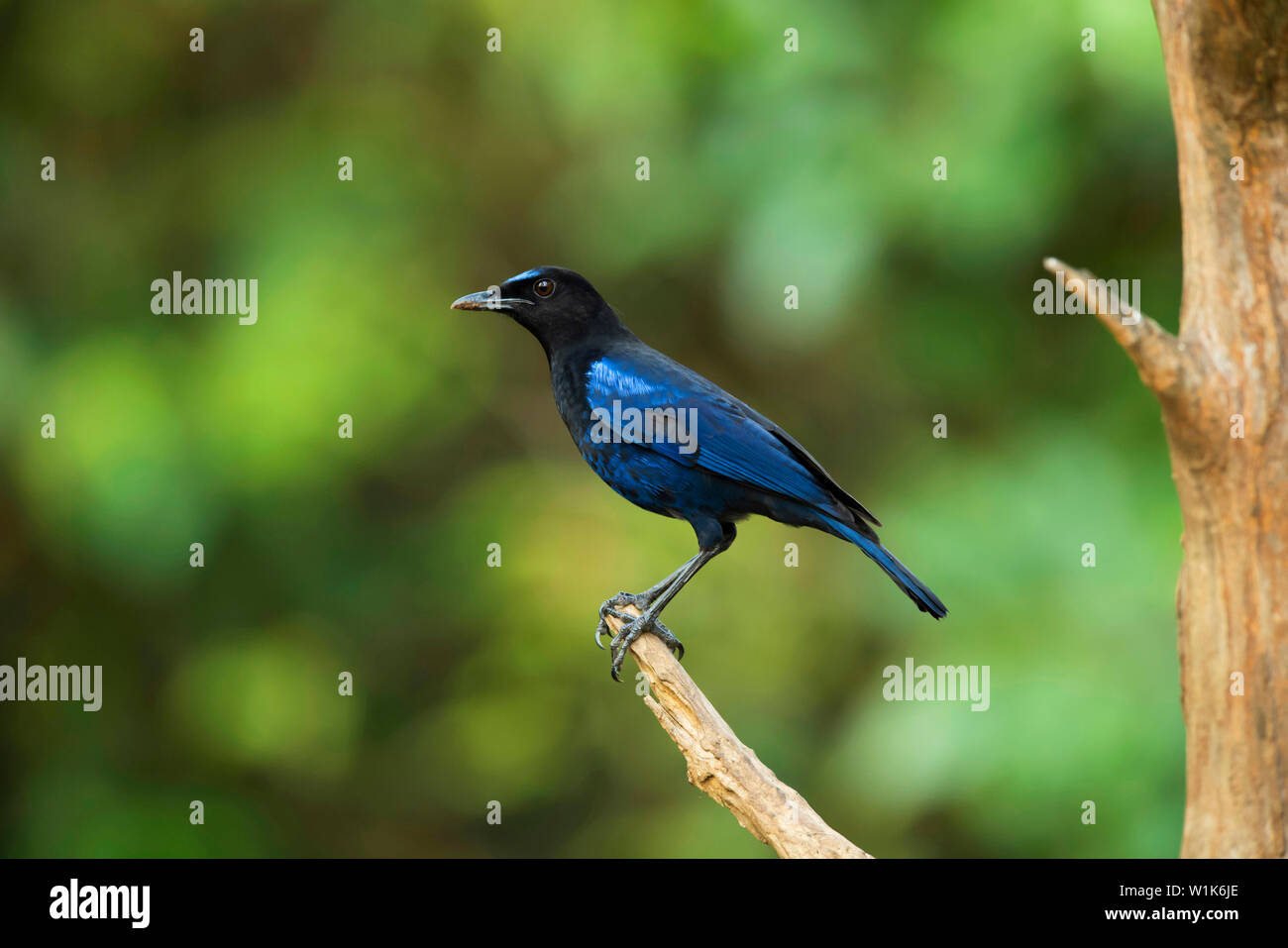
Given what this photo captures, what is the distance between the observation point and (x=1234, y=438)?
2727mm

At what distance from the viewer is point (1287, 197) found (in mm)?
2777

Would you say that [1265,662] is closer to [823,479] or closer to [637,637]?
[823,479]

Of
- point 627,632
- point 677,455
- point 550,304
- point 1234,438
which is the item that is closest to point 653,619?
point 627,632

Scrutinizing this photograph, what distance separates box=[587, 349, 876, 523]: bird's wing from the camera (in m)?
3.61

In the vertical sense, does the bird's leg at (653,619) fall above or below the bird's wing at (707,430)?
below

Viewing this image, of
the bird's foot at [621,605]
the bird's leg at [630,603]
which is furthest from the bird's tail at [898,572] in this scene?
the bird's foot at [621,605]

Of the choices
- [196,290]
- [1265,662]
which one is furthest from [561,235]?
[1265,662]

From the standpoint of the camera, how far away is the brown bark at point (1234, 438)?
271 cm

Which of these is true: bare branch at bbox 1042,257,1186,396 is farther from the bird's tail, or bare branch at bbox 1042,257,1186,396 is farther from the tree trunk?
the bird's tail

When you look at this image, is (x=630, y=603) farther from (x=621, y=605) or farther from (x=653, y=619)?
(x=653, y=619)

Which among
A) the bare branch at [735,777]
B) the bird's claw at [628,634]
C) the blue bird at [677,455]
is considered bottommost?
the bare branch at [735,777]

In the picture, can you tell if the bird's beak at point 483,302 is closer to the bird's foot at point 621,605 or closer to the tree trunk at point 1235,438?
the bird's foot at point 621,605

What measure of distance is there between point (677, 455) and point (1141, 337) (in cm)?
150

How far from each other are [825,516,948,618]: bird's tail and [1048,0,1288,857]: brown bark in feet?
2.17
